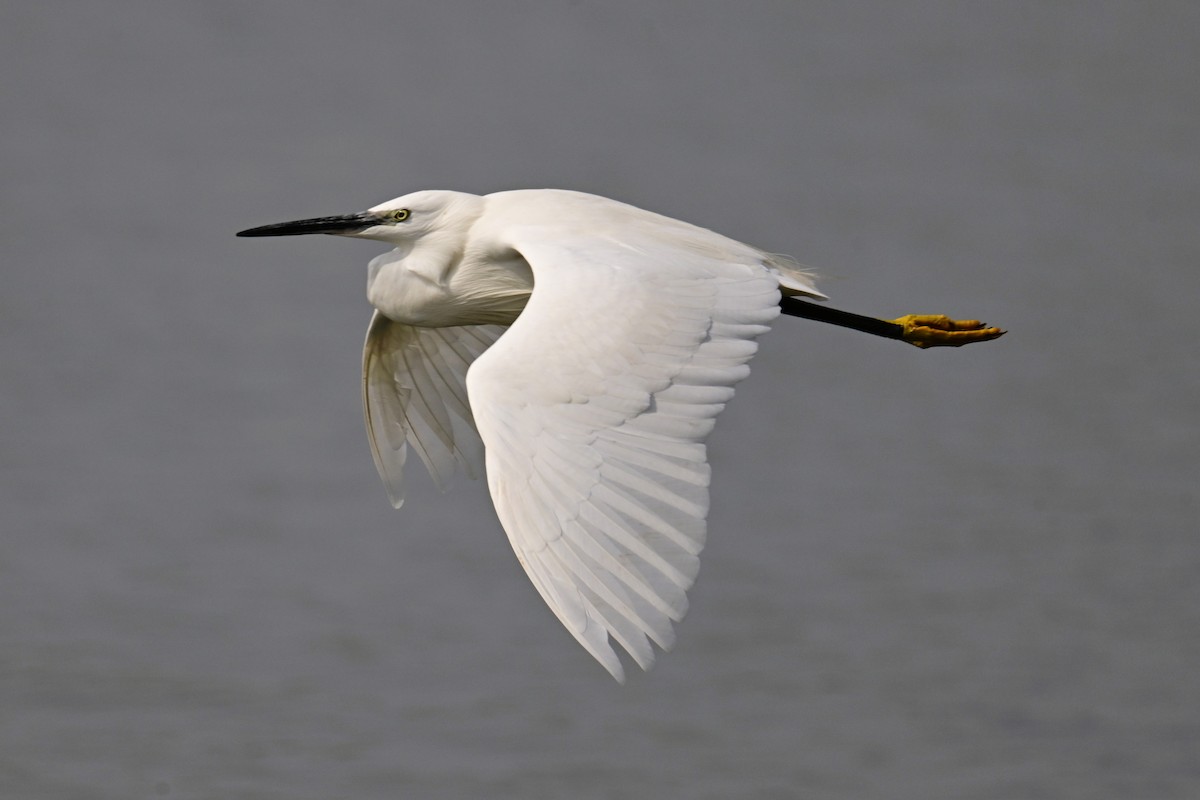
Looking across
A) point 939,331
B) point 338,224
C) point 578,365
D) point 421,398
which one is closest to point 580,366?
point 578,365

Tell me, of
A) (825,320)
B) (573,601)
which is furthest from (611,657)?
(825,320)

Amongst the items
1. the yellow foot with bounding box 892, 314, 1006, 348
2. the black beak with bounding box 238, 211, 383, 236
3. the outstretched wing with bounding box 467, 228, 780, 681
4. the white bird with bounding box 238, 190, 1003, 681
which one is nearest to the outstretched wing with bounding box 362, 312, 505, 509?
the white bird with bounding box 238, 190, 1003, 681

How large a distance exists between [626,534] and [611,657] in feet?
A: 1.15

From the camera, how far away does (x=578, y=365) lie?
16.0 ft

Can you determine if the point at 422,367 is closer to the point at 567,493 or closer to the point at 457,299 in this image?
the point at 457,299

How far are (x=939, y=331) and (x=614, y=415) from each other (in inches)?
87.1

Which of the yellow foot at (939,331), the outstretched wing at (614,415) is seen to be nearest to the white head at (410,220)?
the outstretched wing at (614,415)

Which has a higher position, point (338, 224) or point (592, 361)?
point (338, 224)

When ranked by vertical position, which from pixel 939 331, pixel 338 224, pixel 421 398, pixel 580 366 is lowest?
pixel 421 398

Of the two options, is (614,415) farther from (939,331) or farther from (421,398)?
(939,331)

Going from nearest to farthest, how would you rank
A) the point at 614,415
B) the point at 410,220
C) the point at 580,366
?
the point at 614,415
the point at 580,366
the point at 410,220

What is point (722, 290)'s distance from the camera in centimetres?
522

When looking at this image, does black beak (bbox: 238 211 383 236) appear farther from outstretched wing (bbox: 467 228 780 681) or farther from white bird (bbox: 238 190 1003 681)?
outstretched wing (bbox: 467 228 780 681)

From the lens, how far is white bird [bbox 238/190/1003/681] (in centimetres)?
435
